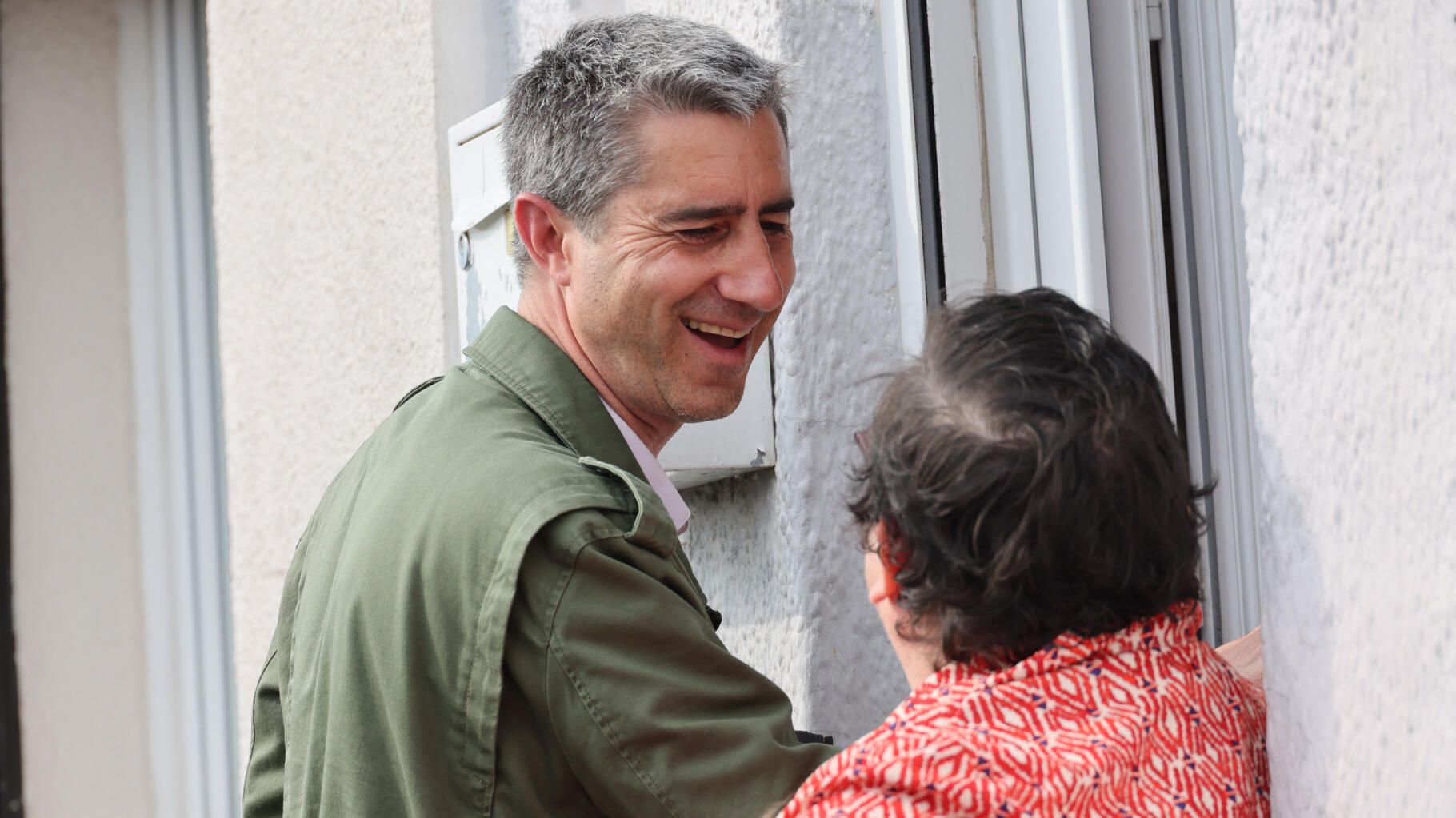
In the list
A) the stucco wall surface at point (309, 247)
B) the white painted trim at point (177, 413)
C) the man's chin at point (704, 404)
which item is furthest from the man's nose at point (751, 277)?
the white painted trim at point (177, 413)

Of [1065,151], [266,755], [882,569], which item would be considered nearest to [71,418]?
[266,755]

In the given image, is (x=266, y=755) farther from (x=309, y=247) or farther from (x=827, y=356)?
(x=309, y=247)

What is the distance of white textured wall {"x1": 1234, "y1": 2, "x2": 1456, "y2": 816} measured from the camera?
2.95 ft

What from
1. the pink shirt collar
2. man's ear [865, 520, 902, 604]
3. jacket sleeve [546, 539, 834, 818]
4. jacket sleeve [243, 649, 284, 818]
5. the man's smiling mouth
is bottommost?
jacket sleeve [243, 649, 284, 818]

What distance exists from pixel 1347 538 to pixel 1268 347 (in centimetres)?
17

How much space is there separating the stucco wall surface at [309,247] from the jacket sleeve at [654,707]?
1.56 meters

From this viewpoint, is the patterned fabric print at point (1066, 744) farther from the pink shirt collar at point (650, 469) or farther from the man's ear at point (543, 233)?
the man's ear at point (543, 233)

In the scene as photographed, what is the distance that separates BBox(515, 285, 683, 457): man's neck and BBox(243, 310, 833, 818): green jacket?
0.32 meters

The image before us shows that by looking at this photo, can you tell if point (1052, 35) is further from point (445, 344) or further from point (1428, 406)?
point (445, 344)

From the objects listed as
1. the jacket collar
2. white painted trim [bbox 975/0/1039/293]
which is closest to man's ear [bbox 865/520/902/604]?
the jacket collar

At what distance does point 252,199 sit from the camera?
3.58m

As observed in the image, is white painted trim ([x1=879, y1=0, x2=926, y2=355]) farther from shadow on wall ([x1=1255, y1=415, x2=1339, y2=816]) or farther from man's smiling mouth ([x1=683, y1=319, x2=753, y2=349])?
shadow on wall ([x1=1255, y1=415, x2=1339, y2=816])

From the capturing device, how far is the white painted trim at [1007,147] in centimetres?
211

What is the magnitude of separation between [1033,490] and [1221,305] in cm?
100
